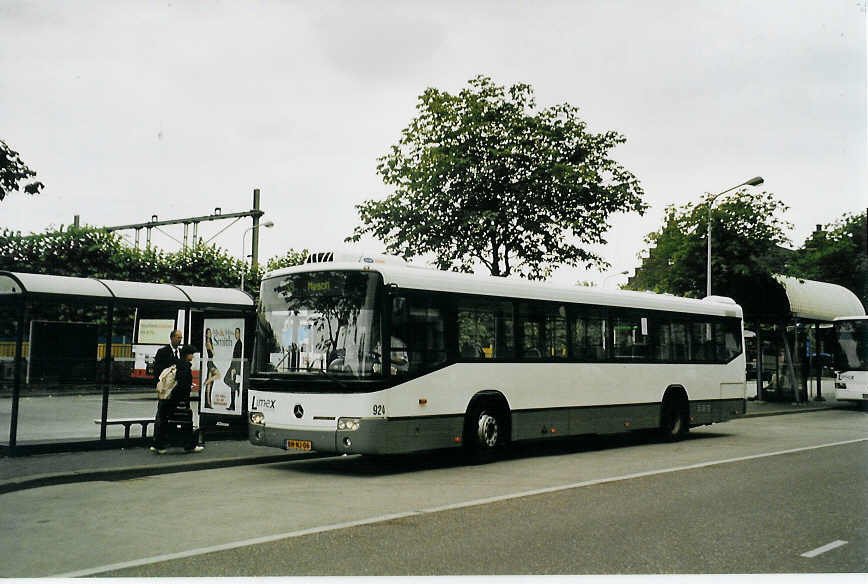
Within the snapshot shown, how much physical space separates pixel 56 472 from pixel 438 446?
5.02 metres

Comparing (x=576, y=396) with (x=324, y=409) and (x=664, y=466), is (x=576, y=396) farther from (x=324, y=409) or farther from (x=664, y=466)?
(x=324, y=409)

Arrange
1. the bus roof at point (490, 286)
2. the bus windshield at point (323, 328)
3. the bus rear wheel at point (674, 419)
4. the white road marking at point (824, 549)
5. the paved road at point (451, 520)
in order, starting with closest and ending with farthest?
the paved road at point (451, 520) → the white road marking at point (824, 549) → the bus windshield at point (323, 328) → the bus roof at point (490, 286) → the bus rear wheel at point (674, 419)

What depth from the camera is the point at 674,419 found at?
57.5ft

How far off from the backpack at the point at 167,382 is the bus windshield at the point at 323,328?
1.72 meters

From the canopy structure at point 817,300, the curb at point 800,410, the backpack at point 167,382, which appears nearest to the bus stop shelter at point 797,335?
the canopy structure at point 817,300

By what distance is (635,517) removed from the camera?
27.6 ft

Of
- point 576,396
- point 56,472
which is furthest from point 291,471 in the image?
point 576,396

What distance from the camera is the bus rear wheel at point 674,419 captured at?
56.5ft

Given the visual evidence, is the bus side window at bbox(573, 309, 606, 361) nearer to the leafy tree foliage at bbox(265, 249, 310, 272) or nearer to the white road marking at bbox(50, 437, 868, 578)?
the white road marking at bbox(50, 437, 868, 578)

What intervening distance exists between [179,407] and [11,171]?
4.34m

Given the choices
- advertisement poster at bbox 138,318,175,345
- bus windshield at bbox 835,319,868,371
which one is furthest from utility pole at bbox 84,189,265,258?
bus windshield at bbox 835,319,868,371

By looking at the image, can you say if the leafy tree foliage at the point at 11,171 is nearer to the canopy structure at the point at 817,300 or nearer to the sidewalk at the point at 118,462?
the sidewalk at the point at 118,462

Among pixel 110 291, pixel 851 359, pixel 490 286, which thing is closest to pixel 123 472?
pixel 110 291

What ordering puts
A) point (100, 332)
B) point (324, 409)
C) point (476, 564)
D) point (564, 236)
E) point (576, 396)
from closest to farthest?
point (476, 564)
point (324, 409)
point (100, 332)
point (576, 396)
point (564, 236)
